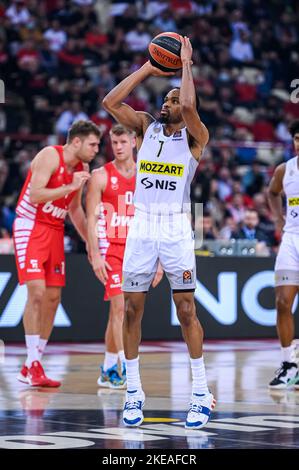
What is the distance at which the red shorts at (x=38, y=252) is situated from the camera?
9.96 m

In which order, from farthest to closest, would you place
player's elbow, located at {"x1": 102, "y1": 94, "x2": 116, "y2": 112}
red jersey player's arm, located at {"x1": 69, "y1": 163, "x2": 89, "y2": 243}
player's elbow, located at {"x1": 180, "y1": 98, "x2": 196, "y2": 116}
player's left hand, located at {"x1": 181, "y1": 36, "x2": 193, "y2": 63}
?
red jersey player's arm, located at {"x1": 69, "y1": 163, "x2": 89, "y2": 243}
player's elbow, located at {"x1": 102, "y1": 94, "x2": 116, "y2": 112}
player's left hand, located at {"x1": 181, "y1": 36, "x2": 193, "y2": 63}
player's elbow, located at {"x1": 180, "y1": 98, "x2": 196, "y2": 116}

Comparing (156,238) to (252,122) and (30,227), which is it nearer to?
(30,227)

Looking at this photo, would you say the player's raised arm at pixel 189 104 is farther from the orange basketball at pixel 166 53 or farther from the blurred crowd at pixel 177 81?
the blurred crowd at pixel 177 81

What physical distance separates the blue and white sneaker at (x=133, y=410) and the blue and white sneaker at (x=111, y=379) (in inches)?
95.1

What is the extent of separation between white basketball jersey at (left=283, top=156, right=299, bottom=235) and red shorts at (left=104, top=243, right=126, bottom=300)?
5.32 ft

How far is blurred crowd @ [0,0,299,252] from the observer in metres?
18.9

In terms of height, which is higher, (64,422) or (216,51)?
(216,51)

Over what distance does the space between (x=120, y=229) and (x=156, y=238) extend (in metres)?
2.79

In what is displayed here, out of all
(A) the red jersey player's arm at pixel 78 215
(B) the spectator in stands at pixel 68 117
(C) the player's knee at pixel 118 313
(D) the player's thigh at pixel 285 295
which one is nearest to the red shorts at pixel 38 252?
(A) the red jersey player's arm at pixel 78 215

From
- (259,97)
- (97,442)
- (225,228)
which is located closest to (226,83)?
(259,97)

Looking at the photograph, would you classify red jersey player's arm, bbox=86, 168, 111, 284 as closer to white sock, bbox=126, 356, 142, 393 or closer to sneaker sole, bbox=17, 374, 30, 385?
sneaker sole, bbox=17, 374, 30, 385

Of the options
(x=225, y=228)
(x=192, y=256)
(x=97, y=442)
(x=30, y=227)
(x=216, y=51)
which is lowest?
(x=97, y=442)

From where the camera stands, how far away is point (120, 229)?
1021cm

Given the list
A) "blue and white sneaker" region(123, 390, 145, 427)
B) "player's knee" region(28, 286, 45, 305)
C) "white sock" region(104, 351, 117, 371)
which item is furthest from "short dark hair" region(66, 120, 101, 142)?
"blue and white sneaker" region(123, 390, 145, 427)
